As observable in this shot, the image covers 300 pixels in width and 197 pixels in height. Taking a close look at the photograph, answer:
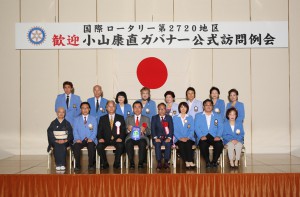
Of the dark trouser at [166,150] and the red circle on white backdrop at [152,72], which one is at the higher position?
the red circle on white backdrop at [152,72]

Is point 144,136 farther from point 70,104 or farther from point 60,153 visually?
point 70,104

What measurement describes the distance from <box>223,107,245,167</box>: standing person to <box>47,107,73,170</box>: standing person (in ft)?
7.62

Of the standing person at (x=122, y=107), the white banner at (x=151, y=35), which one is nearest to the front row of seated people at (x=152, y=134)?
the standing person at (x=122, y=107)

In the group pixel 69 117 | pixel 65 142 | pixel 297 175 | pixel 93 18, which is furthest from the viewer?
pixel 93 18

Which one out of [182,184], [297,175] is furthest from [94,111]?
[297,175]

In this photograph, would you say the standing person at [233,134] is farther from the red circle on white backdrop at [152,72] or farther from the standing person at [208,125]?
the red circle on white backdrop at [152,72]

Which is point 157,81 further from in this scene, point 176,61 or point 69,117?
point 69,117

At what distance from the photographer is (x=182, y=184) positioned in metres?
4.69

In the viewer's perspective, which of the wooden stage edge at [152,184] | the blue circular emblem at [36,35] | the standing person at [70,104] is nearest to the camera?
the wooden stage edge at [152,184]

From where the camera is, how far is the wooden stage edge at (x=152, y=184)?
15.2 feet

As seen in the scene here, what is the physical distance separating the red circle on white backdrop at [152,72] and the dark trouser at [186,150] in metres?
2.28

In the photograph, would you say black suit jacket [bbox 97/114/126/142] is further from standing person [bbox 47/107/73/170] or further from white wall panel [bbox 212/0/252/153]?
white wall panel [bbox 212/0/252/153]

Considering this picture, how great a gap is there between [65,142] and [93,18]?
3.06m

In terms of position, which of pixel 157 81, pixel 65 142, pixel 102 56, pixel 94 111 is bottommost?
pixel 65 142
